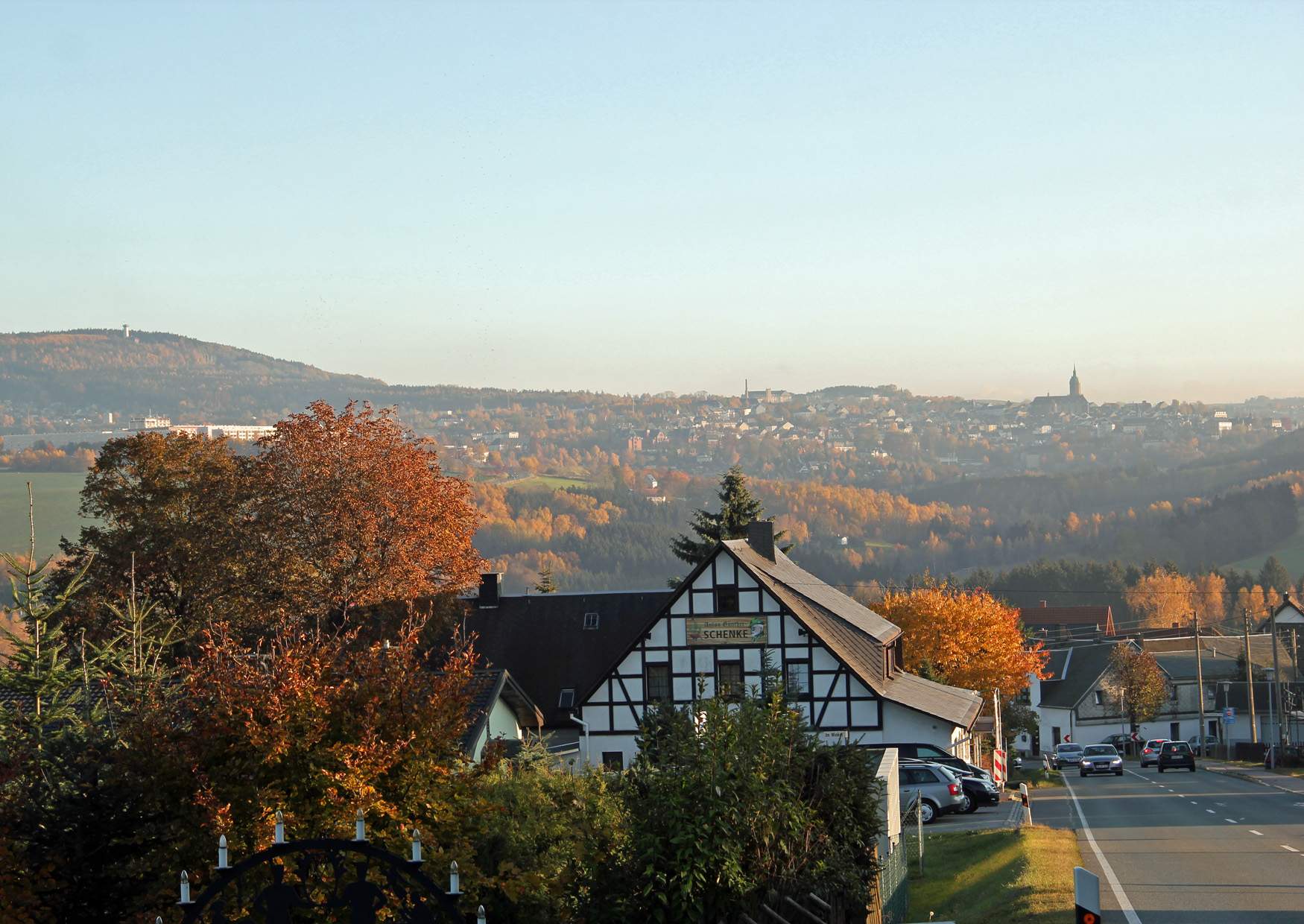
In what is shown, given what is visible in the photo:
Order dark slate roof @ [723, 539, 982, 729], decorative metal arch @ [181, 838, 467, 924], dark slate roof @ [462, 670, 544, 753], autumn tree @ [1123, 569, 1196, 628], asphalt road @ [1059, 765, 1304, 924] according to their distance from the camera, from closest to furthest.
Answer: decorative metal arch @ [181, 838, 467, 924], asphalt road @ [1059, 765, 1304, 924], dark slate roof @ [462, 670, 544, 753], dark slate roof @ [723, 539, 982, 729], autumn tree @ [1123, 569, 1196, 628]

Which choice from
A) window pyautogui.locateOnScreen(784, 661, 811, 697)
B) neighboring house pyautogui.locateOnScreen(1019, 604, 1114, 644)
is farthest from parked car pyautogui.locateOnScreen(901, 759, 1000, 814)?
neighboring house pyautogui.locateOnScreen(1019, 604, 1114, 644)

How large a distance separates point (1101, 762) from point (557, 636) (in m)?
25.2

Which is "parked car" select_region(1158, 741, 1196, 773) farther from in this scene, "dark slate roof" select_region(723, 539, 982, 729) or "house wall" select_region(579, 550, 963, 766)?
"house wall" select_region(579, 550, 963, 766)

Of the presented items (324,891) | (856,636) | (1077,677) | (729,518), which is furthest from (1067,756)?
(324,891)

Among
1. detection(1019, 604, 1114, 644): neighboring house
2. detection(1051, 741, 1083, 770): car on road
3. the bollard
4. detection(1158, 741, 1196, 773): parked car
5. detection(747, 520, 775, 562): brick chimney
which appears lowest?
detection(1019, 604, 1114, 644): neighboring house

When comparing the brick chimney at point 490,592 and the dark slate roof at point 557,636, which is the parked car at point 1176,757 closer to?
the dark slate roof at point 557,636

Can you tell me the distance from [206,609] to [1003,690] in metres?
37.9

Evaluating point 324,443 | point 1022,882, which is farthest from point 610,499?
point 1022,882

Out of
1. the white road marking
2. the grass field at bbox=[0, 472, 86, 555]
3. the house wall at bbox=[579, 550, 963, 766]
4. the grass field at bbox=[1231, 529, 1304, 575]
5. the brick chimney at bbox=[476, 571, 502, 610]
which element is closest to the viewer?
the white road marking

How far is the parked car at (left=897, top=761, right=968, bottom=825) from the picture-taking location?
34.6 metres

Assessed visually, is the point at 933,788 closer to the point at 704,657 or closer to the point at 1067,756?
the point at 704,657

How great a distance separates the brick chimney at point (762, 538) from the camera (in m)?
53.7

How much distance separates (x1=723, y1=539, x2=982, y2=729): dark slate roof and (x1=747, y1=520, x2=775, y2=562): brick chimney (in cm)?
46

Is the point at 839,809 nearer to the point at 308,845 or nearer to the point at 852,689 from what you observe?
the point at 308,845
